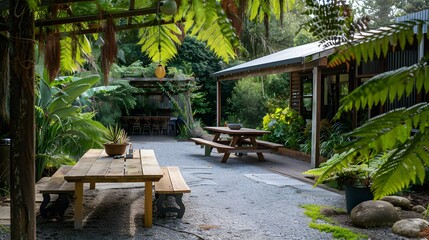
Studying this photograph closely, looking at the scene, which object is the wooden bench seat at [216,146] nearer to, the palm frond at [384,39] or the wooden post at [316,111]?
the wooden post at [316,111]

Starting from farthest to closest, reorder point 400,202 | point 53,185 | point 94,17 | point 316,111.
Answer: point 316,111, point 400,202, point 53,185, point 94,17

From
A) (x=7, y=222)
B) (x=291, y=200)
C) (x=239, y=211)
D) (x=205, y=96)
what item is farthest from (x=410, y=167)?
(x=205, y=96)

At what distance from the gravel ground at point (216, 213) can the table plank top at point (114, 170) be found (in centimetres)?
59

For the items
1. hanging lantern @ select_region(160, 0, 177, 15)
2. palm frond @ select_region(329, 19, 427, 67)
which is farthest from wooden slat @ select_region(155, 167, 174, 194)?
palm frond @ select_region(329, 19, 427, 67)

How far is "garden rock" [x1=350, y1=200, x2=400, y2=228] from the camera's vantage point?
5508 mm

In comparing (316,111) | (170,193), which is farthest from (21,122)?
(316,111)

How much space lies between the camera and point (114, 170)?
5.55 m

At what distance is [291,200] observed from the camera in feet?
23.6

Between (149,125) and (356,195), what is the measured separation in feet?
52.5

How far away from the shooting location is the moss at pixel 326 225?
5.12 metres

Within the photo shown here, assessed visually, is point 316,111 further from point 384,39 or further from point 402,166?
point 384,39

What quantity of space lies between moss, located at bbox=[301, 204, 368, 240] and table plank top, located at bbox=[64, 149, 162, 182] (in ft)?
6.31

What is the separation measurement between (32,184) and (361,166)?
4.39m

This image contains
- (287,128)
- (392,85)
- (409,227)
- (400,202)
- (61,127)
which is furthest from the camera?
(287,128)
